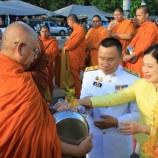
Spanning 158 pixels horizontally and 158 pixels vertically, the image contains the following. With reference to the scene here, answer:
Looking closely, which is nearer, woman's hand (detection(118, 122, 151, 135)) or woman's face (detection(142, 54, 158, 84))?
woman's hand (detection(118, 122, 151, 135))

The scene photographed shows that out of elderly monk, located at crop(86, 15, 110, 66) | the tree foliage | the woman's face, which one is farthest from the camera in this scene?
the tree foliage

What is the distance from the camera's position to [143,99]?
2570 mm

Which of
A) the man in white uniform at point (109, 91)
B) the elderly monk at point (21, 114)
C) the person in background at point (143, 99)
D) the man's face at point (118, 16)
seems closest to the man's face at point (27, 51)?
the elderly monk at point (21, 114)

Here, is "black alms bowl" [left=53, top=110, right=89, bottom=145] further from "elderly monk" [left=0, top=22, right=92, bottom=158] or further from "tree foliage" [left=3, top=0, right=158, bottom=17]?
"tree foliage" [left=3, top=0, right=158, bottom=17]

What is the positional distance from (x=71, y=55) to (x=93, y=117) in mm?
4951

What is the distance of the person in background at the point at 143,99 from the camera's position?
2369mm

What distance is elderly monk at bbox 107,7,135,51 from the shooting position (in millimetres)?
7387

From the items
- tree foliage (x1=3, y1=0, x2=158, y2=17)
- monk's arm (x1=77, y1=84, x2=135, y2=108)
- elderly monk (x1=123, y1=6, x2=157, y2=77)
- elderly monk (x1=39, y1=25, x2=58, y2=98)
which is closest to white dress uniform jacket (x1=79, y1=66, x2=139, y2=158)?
monk's arm (x1=77, y1=84, x2=135, y2=108)

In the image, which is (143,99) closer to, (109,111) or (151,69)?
(151,69)

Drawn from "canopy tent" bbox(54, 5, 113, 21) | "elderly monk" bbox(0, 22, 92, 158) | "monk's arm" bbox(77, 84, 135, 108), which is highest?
"elderly monk" bbox(0, 22, 92, 158)

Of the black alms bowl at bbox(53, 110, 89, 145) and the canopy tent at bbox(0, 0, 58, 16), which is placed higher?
the black alms bowl at bbox(53, 110, 89, 145)

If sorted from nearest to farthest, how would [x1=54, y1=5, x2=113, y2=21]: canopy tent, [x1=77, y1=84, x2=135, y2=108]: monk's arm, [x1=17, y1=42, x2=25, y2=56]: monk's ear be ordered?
[x1=17, y1=42, x2=25, y2=56]: monk's ear
[x1=77, y1=84, x2=135, y2=108]: monk's arm
[x1=54, y1=5, x2=113, y2=21]: canopy tent

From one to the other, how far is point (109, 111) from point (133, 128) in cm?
59

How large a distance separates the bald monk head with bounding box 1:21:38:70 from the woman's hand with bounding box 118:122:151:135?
76 centimetres
